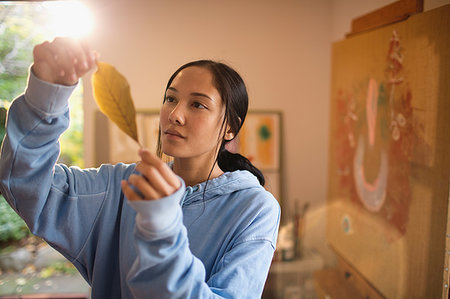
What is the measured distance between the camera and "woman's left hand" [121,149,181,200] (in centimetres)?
50

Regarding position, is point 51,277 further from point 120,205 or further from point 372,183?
point 372,183

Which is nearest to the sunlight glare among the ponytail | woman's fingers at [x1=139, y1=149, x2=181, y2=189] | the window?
the window

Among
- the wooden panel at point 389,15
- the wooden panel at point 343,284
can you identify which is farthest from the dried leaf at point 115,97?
the wooden panel at point 343,284

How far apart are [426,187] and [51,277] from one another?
2103 millimetres

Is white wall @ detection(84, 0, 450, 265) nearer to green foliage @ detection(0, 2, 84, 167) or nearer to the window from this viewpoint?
the window

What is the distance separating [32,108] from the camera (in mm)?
576

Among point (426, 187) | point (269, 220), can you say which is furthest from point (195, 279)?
point (426, 187)

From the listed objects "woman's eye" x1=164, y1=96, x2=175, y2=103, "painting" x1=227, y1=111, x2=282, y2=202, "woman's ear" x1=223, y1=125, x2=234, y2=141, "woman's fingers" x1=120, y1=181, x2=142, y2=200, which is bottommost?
"painting" x1=227, y1=111, x2=282, y2=202

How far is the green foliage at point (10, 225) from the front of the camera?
200cm

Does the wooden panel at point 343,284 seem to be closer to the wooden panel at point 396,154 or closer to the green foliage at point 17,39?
the wooden panel at point 396,154

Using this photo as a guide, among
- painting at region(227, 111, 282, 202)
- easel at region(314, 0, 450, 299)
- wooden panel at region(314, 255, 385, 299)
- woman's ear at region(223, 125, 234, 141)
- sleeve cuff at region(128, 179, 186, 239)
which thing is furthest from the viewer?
painting at region(227, 111, 282, 202)

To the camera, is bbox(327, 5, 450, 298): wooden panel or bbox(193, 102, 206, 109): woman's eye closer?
bbox(193, 102, 206, 109): woman's eye

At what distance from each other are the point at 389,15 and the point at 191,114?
1.08m

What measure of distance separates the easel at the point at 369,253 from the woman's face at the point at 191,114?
74 centimetres
